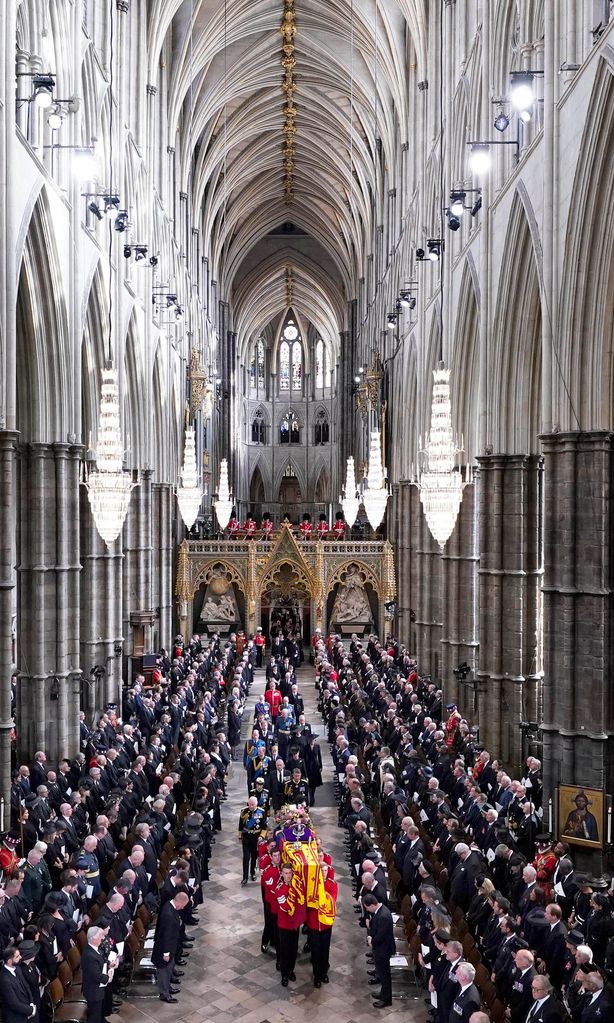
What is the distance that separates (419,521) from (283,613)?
38.8 ft

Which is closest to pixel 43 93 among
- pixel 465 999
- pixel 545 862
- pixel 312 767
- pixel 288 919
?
pixel 288 919

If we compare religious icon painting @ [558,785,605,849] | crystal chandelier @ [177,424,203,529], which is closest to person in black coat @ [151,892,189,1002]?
religious icon painting @ [558,785,605,849]

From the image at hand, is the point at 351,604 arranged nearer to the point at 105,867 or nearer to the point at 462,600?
the point at 462,600

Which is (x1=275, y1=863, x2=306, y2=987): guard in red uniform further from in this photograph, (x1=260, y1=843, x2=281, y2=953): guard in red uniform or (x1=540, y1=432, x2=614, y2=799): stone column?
(x1=540, y1=432, x2=614, y2=799): stone column

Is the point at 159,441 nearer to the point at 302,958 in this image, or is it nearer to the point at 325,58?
the point at 325,58

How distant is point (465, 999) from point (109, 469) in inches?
464

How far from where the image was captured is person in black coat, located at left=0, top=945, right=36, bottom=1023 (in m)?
9.10

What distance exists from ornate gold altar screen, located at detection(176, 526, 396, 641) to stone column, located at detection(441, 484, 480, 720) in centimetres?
1336

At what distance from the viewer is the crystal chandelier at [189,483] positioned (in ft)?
91.9

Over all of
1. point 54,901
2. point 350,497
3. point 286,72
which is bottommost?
point 54,901

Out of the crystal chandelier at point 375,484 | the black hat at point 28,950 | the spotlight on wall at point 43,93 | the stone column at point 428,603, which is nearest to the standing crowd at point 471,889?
the black hat at point 28,950

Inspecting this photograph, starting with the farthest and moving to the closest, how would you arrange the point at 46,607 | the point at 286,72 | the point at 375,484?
the point at 286,72
the point at 375,484
the point at 46,607

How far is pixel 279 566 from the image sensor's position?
38.7m

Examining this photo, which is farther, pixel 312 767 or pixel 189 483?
pixel 189 483
